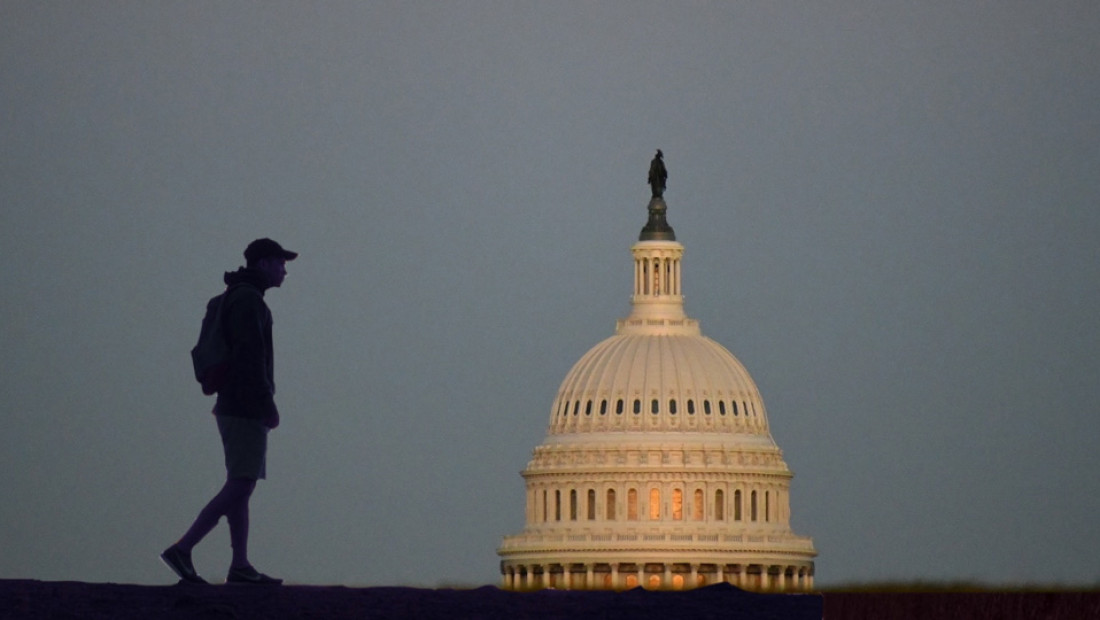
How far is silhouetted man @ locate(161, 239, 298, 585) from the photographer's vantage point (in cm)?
3569

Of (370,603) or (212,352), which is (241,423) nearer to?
(212,352)

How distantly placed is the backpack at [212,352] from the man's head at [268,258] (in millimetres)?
593

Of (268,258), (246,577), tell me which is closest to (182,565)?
(246,577)

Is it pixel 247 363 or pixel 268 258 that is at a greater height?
pixel 268 258

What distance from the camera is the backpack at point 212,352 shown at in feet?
118

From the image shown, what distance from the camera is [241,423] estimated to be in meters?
36.0

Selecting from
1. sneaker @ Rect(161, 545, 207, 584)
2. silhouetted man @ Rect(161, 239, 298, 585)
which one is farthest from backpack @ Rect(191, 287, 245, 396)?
sneaker @ Rect(161, 545, 207, 584)

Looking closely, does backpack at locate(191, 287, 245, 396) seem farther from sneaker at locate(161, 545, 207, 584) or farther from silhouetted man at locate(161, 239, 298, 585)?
sneaker at locate(161, 545, 207, 584)

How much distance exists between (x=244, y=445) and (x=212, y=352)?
1.08 meters

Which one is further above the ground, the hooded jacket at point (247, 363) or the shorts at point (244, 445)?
the hooded jacket at point (247, 363)

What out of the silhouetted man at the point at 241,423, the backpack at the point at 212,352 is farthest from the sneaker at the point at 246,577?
the backpack at the point at 212,352

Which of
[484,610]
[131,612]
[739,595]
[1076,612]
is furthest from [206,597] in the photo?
[1076,612]

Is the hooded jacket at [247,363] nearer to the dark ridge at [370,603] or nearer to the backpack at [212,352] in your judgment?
the backpack at [212,352]

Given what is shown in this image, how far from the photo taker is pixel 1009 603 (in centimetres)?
4559
